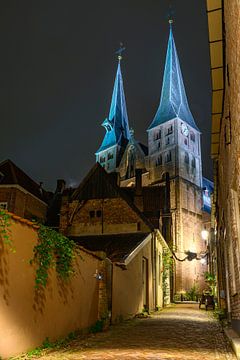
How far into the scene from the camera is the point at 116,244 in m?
18.6

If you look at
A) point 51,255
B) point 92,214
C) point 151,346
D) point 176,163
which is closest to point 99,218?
point 92,214

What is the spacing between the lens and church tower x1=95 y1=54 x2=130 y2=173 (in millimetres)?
73812

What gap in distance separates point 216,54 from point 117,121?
71.0 metres

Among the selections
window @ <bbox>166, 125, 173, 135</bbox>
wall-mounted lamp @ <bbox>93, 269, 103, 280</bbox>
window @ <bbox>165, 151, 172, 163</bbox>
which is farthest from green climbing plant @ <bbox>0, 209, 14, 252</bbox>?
window @ <bbox>166, 125, 173, 135</bbox>

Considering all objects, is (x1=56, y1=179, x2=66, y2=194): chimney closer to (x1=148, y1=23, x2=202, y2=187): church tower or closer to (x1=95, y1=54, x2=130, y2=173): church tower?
(x1=148, y1=23, x2=202, y2=187): church tower

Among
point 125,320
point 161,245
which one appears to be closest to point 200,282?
point 161,245

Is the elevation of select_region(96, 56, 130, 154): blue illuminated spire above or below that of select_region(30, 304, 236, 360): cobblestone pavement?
above

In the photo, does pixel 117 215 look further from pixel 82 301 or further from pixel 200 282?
pixel 200 282

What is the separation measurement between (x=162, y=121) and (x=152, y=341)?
54.4 metres

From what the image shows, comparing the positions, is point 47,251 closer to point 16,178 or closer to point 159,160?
point 16,178

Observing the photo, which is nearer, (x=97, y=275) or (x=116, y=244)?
(x=97, y=275)

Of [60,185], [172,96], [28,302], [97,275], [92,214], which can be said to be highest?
[172,96]

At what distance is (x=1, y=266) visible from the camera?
624 centimetres

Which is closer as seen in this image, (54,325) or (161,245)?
(54,325)
